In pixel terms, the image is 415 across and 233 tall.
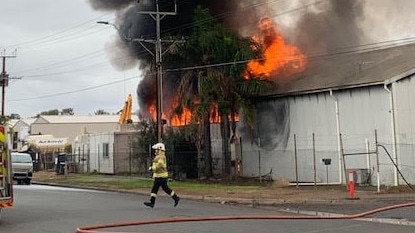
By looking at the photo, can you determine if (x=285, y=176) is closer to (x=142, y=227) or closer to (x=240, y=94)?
(x=240, y=94)

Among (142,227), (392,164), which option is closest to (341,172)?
(392,164)

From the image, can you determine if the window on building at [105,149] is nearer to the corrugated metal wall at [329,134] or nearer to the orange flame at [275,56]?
the corrugated metal wall at [329,134]

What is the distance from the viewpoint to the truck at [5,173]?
475 inches

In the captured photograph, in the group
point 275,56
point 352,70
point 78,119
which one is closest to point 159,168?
point 352,70

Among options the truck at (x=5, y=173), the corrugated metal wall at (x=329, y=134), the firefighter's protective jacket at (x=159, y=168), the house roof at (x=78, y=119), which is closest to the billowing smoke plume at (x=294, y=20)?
the corrugated metal wall at (x=329, y=134)

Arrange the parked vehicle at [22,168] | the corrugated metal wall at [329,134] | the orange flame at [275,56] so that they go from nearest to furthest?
the corrugated metal wall at [329,134] < the orange flame at [275,56] < the parked vehicle at [22,168]

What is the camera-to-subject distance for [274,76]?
97.7 ft

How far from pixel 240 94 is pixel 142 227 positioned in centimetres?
1715

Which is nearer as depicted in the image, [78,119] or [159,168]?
[159,168]

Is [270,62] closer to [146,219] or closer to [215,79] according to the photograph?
[215,79]

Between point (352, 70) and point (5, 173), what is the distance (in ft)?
60.8

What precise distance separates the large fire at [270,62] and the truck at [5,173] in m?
15.9

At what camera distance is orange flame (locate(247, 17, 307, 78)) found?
29.7 meters

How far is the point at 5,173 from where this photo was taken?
1225 cm
